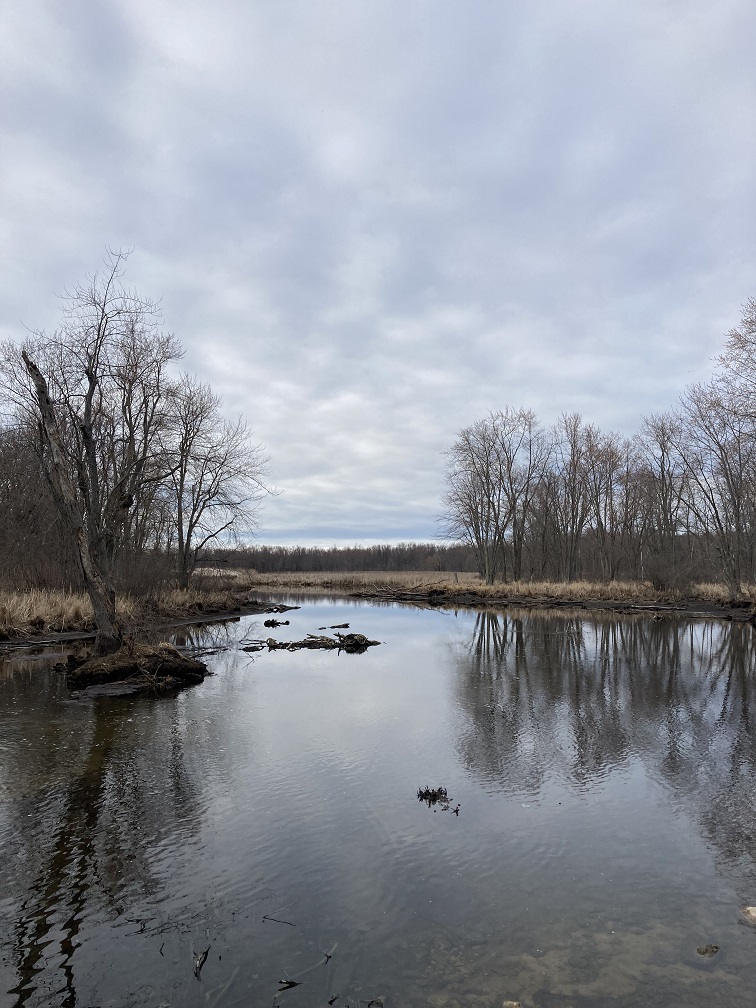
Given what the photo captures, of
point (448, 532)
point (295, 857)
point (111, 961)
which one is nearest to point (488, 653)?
point (295, 857)

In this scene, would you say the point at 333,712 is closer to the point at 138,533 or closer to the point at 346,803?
the point at 346,803

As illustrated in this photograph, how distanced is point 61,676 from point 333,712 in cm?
643

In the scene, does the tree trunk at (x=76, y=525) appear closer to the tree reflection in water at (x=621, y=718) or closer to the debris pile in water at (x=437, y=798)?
the tree reflection in water at (x=621, y=718)

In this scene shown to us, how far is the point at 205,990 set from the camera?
3.06m

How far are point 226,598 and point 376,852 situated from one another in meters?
27.0

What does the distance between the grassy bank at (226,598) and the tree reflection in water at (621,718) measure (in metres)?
11.7

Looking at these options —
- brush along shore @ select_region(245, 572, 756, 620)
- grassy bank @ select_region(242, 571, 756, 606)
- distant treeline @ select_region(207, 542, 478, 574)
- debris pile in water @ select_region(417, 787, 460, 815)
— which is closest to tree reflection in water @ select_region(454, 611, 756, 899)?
debris pile in water @ select_region(417, 787, 460, 815)

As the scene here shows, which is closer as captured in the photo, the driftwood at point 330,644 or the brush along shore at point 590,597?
the driftwood at point 330,644

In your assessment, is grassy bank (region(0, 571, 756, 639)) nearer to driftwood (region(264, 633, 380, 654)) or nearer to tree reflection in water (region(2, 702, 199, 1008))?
driftwood (region(264, 633, 380, 654))

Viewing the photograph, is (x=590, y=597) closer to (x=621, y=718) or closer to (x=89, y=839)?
(x=621, y=718)

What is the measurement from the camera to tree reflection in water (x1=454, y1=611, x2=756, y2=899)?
6.12 metres

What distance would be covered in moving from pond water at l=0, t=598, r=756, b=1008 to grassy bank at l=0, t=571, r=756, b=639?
8.24 m

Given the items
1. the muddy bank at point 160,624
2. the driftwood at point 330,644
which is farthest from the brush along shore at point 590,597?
the driftwood at point 330,644

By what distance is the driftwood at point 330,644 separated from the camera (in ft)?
56.7
